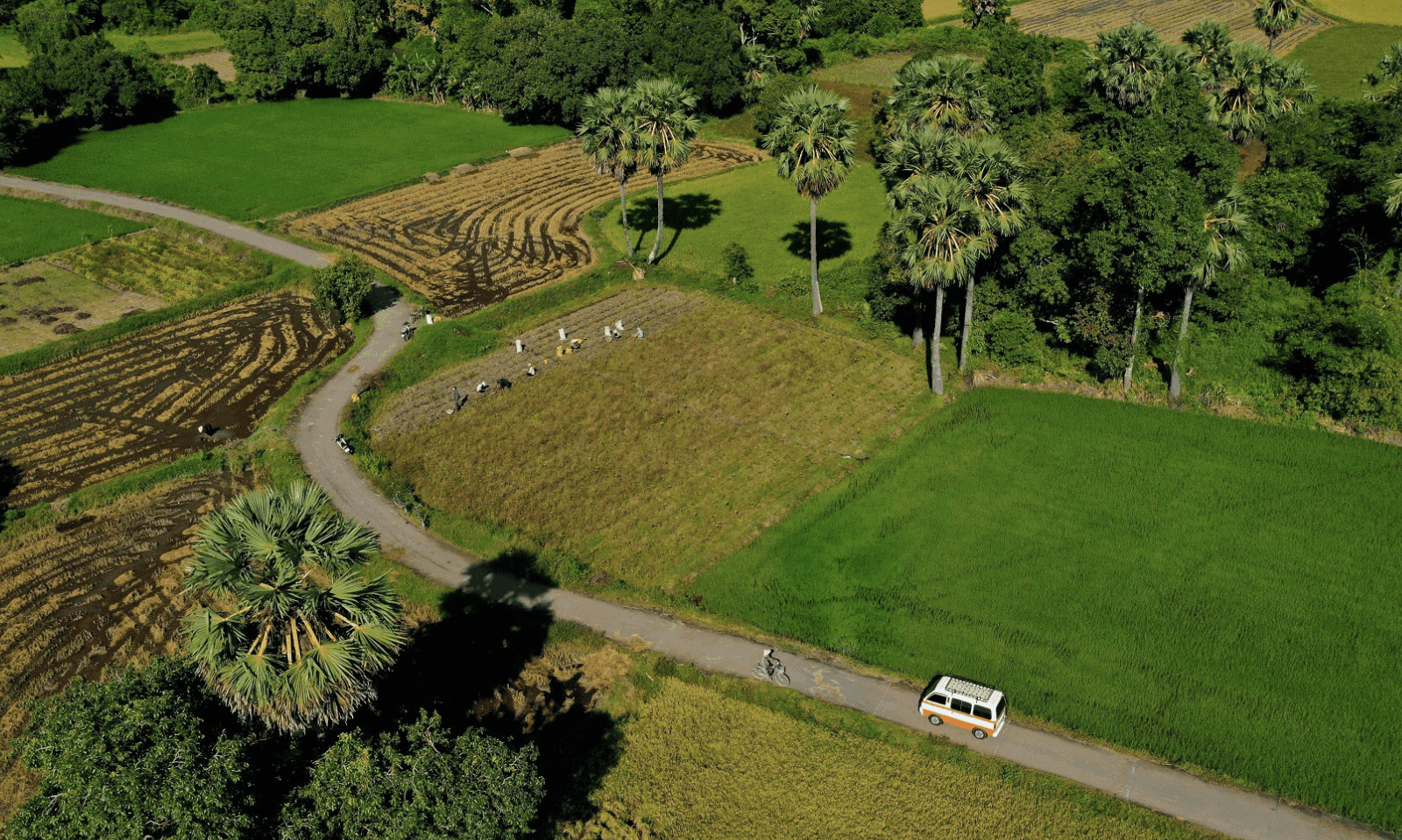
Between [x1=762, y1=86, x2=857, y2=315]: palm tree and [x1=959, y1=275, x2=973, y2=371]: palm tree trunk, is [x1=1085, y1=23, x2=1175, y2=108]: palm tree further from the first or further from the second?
[x1=959, y1=275, x2=973, y2=371]: palm tree trunk

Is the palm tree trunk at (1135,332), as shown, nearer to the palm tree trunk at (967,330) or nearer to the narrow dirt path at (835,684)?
the palm tree trunk at (967,330)

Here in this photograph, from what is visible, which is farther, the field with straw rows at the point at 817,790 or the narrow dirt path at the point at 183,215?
the narrow dirt path at the point at 183,215

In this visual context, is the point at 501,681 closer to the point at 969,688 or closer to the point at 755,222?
the point at 969,688

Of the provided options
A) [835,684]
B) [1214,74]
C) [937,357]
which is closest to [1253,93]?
[1214,74]

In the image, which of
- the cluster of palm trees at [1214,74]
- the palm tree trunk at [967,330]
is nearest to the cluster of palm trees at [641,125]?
the palm tree trunk at [967,330]

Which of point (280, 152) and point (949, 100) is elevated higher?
point (949, 100)

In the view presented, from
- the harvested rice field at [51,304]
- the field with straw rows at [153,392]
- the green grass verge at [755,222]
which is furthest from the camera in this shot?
the green grass verge at [755,222]

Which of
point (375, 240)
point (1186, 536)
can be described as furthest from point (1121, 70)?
point (375, 240)

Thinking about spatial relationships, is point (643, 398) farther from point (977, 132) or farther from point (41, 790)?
point (41, 790)
